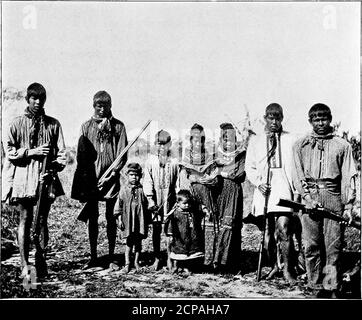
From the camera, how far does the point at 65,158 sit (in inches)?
289

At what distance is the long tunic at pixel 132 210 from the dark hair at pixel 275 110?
183 cm

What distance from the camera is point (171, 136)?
24.2 feet

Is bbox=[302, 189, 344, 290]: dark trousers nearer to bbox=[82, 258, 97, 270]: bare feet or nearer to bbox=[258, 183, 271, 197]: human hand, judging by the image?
bbox=[258, 183, 271, 197]: human hand

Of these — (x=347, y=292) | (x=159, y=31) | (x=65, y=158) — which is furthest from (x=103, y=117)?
(x=347, y=292)

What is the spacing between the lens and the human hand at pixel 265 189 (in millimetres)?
7270

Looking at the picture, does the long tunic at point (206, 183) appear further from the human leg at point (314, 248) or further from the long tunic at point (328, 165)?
the human leg at point (314, 248)

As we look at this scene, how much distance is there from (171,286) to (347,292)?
6.95 feet

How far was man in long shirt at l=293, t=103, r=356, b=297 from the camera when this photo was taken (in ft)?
23.3

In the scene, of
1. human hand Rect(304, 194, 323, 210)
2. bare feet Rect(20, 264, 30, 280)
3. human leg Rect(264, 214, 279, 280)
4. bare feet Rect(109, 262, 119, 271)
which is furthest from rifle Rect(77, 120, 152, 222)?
human hand Rect(304, 194, 323, 210)

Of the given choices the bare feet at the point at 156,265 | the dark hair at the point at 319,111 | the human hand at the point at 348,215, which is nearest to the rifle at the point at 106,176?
the bare feet at the point at 156,265

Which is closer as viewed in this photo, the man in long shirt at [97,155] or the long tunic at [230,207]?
the long tunic at [230,207]

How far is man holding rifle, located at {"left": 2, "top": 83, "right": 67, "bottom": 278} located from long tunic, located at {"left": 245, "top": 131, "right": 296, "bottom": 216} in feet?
7.59

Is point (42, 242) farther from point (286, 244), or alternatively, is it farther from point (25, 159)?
point (286, 244)
